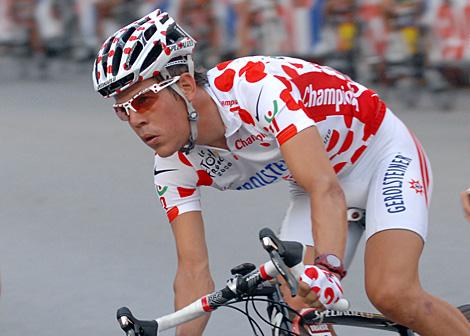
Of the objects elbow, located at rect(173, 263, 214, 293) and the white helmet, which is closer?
the white helmet

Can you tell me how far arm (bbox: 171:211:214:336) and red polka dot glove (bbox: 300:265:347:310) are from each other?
3.43 feet

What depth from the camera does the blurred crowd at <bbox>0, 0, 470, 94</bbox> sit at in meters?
13.1

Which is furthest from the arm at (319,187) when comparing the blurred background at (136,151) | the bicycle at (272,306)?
the blurred background at (136,151)

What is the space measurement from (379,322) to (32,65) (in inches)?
575

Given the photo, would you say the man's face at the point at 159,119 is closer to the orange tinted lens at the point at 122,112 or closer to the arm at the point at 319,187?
the orange tinted lens at the point at 122,112

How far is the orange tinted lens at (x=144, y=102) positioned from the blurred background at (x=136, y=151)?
7.28ft

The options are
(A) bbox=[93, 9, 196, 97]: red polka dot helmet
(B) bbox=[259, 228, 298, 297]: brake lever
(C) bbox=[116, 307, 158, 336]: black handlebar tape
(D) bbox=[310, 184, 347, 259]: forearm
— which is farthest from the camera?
(A) bbox=[93, 9, 196, 97]: red polka dot helmet

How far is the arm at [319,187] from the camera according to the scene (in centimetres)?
→ 376

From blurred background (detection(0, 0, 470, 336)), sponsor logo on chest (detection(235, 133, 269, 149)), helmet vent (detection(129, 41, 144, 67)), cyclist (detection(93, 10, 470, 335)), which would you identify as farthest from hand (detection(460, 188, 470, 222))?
blurred background (detection(0, 0, 470, 336))

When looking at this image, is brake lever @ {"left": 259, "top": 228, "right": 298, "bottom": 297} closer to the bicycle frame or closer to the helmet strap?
the bicycle frame

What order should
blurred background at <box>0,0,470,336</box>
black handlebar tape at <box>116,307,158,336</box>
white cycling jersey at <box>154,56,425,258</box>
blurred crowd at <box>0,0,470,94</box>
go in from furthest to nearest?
blurred crowd at <box>0,0,470,94</box> < blurred background at <box>0,0,470,336</box> < white cycling jersey at <box>154,56,425,258</box> < black handlebar tape at <box>116,307,158,336</box>

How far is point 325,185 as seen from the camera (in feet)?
12.6

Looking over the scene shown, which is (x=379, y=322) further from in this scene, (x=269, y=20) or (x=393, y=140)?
(x=269, y=20)

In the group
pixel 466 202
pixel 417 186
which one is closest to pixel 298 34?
pixel 417 186
